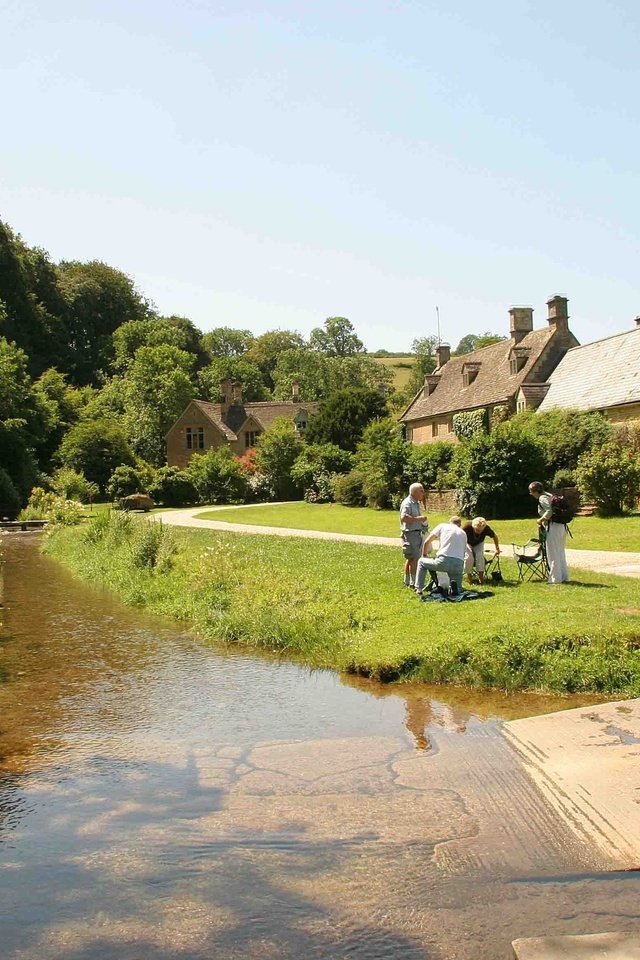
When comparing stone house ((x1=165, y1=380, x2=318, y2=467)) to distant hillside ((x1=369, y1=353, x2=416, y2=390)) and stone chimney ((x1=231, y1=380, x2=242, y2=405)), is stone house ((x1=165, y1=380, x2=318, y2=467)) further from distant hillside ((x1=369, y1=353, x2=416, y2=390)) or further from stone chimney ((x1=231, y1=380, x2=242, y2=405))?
distant hillside ((x1=369, y1=353, x2=416, y2=390))

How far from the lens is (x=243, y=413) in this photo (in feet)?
260

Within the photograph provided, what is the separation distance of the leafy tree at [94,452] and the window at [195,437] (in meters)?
15.3

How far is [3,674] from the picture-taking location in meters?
11.8

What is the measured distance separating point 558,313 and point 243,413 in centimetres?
3781

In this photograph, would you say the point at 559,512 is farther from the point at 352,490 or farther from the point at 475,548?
the point at 352,490

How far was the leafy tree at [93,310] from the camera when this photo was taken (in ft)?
312

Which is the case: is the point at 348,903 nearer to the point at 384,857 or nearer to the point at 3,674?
the point at 384,857

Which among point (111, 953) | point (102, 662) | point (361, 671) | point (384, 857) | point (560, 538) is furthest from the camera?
point (560, 538)

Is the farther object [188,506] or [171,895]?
[188,506]

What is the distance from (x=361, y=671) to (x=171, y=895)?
605cm

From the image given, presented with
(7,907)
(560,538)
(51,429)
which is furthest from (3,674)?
(51,429)

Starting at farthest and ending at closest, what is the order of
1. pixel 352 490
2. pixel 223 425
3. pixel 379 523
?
1. pixel 223 425
2. pixel 352 490
3. pixel 379 523

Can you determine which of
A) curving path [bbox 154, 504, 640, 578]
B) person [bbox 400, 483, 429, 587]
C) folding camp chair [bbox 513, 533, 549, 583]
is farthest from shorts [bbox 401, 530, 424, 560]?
curving path [bbox 154, 504, 640, 578]

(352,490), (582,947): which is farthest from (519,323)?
(582,947)
